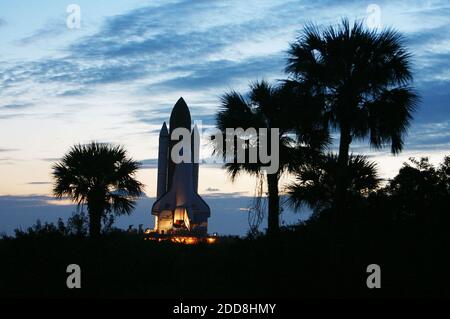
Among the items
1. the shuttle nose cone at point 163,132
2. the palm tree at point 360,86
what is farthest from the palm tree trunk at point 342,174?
the shuttle nose cone at point 163,132

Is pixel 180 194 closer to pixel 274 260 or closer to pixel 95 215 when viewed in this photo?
pixel 95 215

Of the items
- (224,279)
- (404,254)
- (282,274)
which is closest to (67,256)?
(224,279)

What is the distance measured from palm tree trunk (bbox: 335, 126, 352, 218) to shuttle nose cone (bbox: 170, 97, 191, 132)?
35819mm

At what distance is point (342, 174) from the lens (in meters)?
28.3

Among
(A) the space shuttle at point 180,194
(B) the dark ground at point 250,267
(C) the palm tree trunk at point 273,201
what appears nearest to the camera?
(B) the dark ground at point 250,267

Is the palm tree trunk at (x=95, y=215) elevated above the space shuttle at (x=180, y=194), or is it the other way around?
the space shuttle at (x=180, y=194)

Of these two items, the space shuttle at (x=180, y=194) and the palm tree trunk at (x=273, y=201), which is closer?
the palm tree trunk at (x=273, y=201)

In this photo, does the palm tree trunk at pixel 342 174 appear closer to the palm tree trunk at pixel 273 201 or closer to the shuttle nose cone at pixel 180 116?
the palm tree trunk at pixel 273 201

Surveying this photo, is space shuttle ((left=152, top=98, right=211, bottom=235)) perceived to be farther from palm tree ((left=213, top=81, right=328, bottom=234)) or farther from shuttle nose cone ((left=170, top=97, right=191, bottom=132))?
palm tree ((left=213, top=81, right=328, bottom=234))

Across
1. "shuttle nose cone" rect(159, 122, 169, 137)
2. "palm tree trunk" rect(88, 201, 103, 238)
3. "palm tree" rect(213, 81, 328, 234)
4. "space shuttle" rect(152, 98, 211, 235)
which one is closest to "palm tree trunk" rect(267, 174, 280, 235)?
"palm tree" rect(213, 81, 328, 234)

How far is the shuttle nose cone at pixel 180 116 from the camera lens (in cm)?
6397

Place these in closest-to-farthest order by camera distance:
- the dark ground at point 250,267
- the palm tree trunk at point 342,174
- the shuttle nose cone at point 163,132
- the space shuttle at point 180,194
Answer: the dark ground at point 250,267
the palm tree trunk at point 342,174
the space shuttle at point 180,194
the shuttle nose cone at point 163,132

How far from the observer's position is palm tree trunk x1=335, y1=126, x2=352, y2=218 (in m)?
27.9

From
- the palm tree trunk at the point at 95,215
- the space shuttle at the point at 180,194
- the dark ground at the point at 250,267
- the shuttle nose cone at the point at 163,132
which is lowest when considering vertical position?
the dark ground at the point at 250,267
